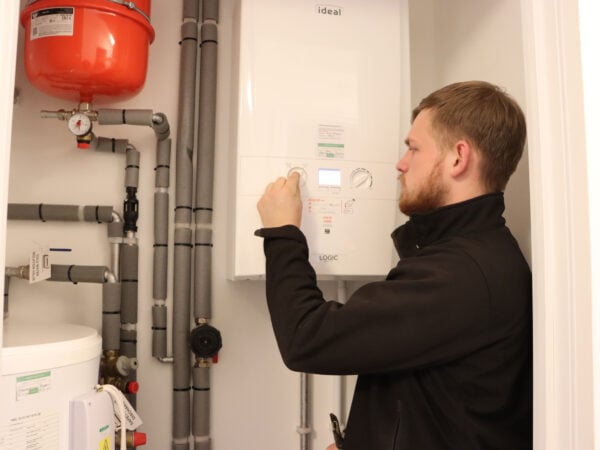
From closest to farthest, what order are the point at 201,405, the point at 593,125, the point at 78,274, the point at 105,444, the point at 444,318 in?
the point at 593,125 → the point at 444,318 → the point at 105,444 → the point at 78,274 → the point at 201,405

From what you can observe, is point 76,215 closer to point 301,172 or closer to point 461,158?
point 301,172

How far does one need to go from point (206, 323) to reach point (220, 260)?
198 millimetres

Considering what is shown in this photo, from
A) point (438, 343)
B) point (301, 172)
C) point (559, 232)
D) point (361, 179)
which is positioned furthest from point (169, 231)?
point (559, 232)

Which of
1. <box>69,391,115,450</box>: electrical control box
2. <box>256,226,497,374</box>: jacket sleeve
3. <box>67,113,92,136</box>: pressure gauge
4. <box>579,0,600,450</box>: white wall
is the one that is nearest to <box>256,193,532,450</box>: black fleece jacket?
<box>256,226,497,374</box>: jacket sleeve

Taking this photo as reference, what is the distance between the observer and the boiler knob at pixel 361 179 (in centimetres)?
132

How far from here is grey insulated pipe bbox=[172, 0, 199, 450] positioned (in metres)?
1.49

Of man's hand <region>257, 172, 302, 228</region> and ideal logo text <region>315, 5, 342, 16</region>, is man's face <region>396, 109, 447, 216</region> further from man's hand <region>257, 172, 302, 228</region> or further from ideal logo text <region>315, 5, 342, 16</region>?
ideal logo text <region>315, 5, 342, 16</region>

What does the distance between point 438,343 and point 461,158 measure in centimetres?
37

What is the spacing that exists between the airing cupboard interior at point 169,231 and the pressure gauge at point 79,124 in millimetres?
108

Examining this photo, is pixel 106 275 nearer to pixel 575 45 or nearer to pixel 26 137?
pixel 26 137

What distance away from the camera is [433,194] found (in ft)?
3.38

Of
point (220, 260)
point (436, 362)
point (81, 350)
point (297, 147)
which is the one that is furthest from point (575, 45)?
point (220, 260)

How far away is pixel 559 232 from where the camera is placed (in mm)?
703

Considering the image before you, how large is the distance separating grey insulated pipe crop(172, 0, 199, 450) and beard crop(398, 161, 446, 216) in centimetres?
71
